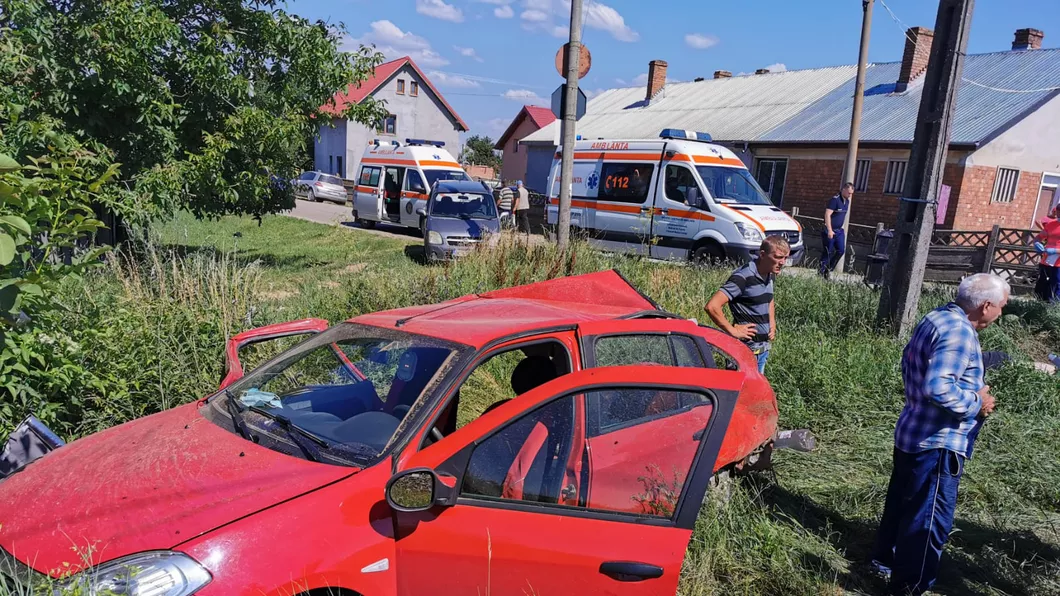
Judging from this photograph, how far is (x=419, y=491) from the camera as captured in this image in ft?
7.77

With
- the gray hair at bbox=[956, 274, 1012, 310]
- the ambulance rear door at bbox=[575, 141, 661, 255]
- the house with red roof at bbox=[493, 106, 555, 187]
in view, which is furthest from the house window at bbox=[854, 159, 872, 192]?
the house with red roof at bbox=[493, 106, 555, 187]

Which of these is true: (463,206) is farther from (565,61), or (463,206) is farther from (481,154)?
(481,154)

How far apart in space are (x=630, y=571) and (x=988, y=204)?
21.3 metres

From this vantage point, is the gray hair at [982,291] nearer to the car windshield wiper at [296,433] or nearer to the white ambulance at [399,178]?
the car windshield wiper at [296,433]

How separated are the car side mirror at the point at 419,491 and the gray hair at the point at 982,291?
2.60 m

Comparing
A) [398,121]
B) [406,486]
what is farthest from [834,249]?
[398,121]

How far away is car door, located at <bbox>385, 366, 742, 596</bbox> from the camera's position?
8.05 ft

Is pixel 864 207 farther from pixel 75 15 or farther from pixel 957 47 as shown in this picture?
pixel 75 15

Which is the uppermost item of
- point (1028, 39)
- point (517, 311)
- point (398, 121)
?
point (1028, 39)

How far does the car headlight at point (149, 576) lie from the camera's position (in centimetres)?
210

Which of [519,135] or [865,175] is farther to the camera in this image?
[519,135]

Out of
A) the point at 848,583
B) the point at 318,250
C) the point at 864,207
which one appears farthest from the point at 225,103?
the point at 864,207

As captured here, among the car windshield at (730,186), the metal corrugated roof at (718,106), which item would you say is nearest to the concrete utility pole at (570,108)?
the car windshield at (730,186)

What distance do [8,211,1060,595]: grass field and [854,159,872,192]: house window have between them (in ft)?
44.7
